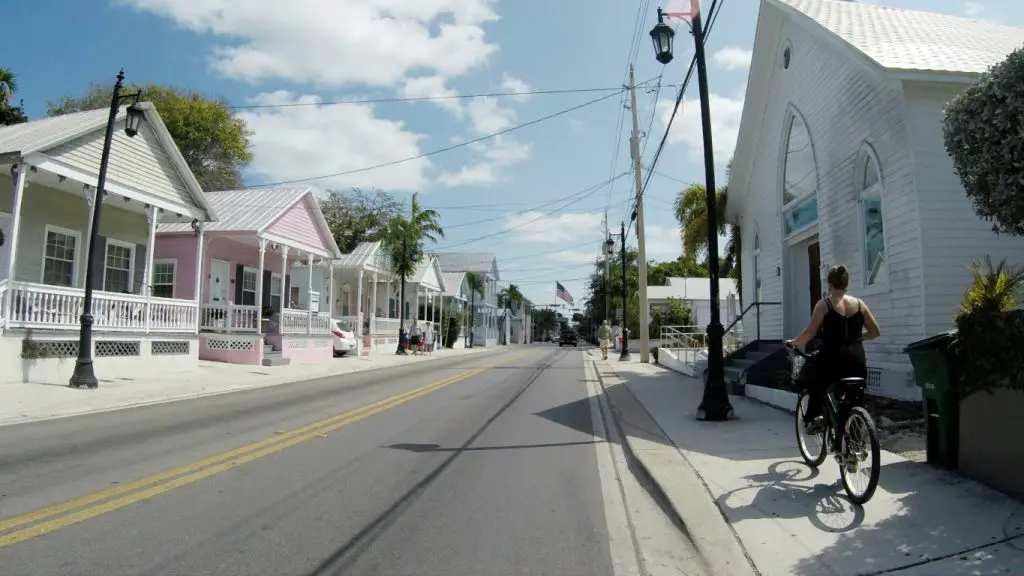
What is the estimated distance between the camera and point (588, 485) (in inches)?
246

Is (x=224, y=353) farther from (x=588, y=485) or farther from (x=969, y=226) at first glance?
(x=969, y=226)

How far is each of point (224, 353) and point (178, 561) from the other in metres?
17.8

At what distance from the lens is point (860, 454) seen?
16.2ft

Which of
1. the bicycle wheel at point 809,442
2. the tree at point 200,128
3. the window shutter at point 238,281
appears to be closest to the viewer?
the bicycle wheel at point 809,442

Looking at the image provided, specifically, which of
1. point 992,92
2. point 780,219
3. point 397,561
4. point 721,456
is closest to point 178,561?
point 397,561

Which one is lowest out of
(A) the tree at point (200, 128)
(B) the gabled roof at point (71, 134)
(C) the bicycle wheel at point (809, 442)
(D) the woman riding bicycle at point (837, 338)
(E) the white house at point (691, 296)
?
(C) the bicycle wheel at point (809, 442)

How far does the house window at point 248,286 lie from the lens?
23703 millimetres

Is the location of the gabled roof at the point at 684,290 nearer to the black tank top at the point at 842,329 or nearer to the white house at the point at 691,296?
the white house at the point at 691,296

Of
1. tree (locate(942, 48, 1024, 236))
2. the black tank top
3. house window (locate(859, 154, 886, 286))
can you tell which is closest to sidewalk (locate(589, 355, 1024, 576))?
the black tank top

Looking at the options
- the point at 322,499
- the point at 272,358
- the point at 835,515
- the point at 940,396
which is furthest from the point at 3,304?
the point at 940,396

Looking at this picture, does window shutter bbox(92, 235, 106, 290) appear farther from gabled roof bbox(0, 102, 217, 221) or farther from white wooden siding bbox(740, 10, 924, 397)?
white wooden siding bbox(740, 10, 924, 397)

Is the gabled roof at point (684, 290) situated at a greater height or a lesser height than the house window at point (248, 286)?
greater

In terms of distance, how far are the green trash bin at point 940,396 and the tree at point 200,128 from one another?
37458 millimetres

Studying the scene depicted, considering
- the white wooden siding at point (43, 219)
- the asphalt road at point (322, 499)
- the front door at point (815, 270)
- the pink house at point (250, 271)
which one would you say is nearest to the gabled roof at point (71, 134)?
the white wooden siding at point (43, 219)
